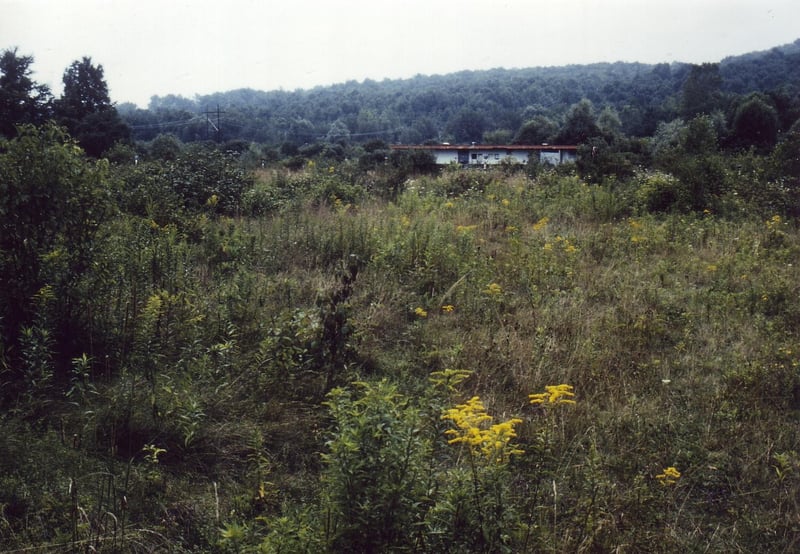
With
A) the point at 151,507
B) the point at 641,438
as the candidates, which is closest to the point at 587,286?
the point at 641,438

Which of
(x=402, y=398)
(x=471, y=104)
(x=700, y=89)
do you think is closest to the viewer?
(x=402, y=398)

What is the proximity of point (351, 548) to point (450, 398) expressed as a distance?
169 centimetres

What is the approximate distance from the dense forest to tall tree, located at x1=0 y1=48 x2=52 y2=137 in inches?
667

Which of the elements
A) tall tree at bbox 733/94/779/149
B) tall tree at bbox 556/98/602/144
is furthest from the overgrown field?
tall tree at bbox 556/98/602/144

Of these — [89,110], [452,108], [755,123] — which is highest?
[452,108]

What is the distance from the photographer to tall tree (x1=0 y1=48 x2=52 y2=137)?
68.8 feet

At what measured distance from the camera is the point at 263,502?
9.01 feet

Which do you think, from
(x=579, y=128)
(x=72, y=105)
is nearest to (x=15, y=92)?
(x=72, y=105)

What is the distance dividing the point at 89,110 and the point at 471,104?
49.3 meters

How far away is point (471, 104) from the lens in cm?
7194

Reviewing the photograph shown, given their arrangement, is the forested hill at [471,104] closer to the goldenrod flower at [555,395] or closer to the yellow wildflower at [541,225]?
the yellow wildflower at [541,225]

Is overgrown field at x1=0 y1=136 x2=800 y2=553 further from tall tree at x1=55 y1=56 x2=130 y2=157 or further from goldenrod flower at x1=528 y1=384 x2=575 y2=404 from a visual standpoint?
tall tree at x1=55 y1=56 x2=130 y2=157

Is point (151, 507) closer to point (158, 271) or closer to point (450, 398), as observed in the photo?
point (450, 398)

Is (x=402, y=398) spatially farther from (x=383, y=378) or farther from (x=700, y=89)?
(x=700, y=89)
